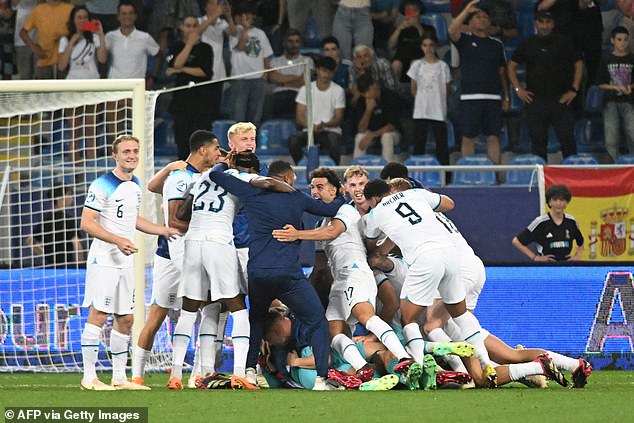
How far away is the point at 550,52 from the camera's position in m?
16.7

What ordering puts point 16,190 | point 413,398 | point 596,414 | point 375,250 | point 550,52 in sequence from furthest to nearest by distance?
point 550,52 < point 16,190 < point 375,250 < point 413,398 < point 596,414

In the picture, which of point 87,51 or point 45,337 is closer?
point 45,337

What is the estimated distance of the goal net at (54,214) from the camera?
39.0ft

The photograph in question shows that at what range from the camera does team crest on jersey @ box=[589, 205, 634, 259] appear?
1407 cm

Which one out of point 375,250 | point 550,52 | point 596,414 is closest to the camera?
point 596,414

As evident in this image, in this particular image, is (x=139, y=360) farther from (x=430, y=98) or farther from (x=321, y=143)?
(x=430, y=98)

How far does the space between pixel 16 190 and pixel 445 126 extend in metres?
5.65

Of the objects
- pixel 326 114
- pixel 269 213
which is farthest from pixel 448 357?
pixel 326 114

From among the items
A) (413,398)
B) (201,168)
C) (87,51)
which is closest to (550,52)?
(87,51)

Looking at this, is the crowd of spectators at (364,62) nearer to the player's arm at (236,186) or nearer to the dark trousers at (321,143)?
the dark trousers at (321,143)

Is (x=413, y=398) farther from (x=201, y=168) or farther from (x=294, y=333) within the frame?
(x=201, y=168)

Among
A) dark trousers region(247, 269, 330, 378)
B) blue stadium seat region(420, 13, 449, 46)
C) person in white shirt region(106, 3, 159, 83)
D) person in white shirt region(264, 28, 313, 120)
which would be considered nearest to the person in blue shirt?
dark trousers region(247, 269, 330, 378)

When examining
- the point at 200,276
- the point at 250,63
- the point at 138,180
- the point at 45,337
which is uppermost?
the point at 250,63

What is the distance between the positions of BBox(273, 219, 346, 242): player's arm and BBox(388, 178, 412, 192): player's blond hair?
625mm
